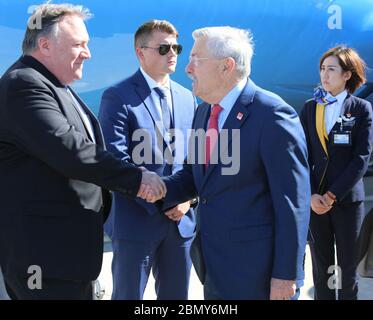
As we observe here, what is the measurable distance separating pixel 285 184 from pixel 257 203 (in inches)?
5.7

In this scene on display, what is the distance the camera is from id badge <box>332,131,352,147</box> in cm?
332

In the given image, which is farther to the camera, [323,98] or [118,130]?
[323,98]

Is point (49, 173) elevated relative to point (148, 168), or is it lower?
lower

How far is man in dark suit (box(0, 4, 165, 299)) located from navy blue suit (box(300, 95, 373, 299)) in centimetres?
155

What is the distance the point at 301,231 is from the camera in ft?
6.93

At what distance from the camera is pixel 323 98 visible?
347 cm

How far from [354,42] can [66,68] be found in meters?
5.90

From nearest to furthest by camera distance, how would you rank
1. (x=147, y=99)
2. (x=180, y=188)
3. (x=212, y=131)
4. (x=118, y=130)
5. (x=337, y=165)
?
(x=212, y=131) → (x=180, y=188) → (x=118, y=130) → (x=147, y=99) → (x=337, y=165)

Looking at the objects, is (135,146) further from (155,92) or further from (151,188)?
(151,188)

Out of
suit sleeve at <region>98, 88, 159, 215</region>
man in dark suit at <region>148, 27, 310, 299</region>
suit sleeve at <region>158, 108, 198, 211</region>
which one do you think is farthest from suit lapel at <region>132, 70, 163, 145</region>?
man in dark suit at <region>148, 27, 310, 299</region>

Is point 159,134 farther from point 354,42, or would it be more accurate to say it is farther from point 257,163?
point 354,42

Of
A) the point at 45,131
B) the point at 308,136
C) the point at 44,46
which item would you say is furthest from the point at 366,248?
the point at 44,46

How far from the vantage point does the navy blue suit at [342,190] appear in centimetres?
327

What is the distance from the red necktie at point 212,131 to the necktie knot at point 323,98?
1358 millimetres
